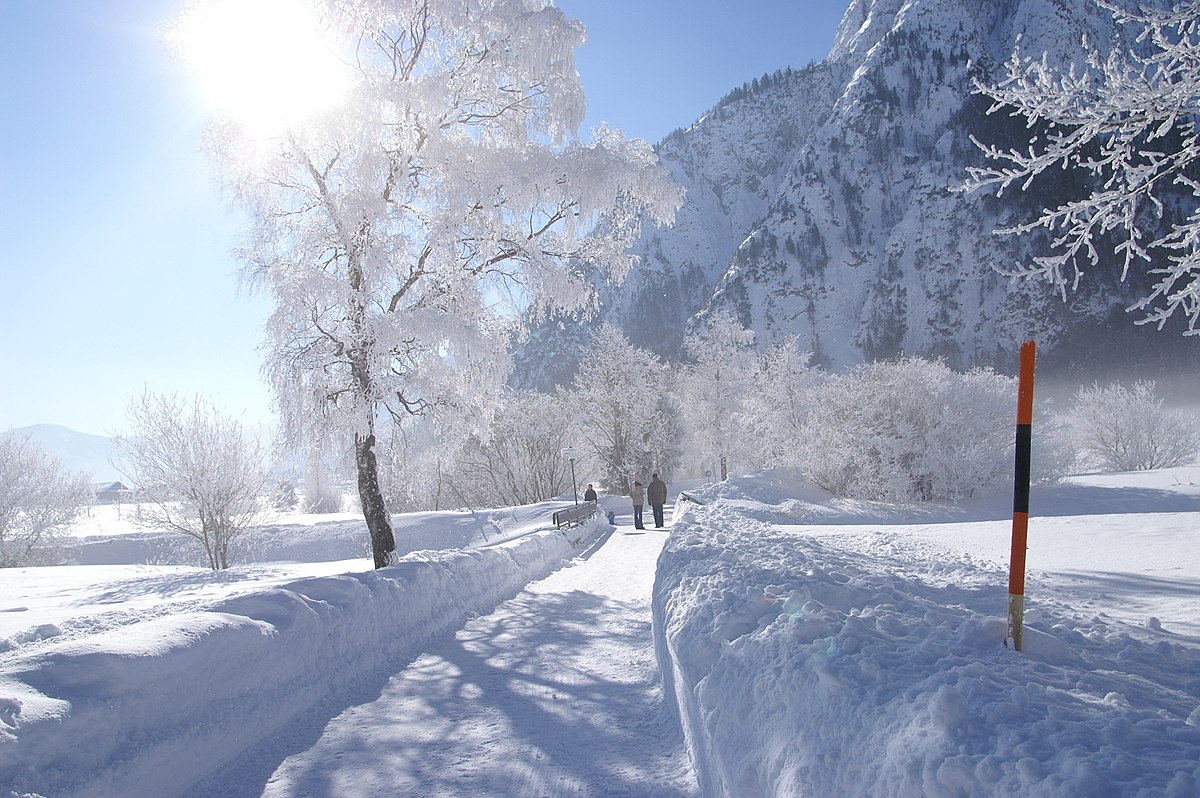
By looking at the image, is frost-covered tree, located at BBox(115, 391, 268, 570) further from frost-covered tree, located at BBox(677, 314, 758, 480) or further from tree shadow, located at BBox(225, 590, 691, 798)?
frost-covered tree, located at BBox(677, 314, 758, 480)

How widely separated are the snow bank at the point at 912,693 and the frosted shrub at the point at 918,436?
17.0 metres

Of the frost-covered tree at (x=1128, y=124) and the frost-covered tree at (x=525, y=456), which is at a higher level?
the frost-covered tree at (x=1128, y=124)

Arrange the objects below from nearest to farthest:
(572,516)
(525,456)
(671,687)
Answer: (671,687)
(572,516)
(525,456)

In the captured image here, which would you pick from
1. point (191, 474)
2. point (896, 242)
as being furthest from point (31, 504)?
point (896, 242)

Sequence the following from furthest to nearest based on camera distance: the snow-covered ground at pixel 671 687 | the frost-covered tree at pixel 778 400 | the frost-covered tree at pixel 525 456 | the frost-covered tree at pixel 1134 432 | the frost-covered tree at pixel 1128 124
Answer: the frost-covered tree at pixel 525 456 → the frost-covered tree at pixel 778 400 → the frost-covered tree at pixel 1134 432 → the frost-covered tree at pixel 1128 124 → the snow-covered ground at pixel 671 687

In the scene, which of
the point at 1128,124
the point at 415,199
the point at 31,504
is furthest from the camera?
the point at 31,504

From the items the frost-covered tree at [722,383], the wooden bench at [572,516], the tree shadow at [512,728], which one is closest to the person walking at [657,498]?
the wooden bench at [572,516]

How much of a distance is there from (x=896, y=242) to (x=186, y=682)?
415 feet

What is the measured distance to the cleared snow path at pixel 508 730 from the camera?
345cm

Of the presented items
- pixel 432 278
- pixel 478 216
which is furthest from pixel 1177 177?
pixel 432 278

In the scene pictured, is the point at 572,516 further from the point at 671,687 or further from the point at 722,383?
the point at 722,383

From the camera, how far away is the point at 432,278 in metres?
10.5

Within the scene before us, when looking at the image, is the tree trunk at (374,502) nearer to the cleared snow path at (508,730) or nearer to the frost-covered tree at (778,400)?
the cleared snow path at (508,730)

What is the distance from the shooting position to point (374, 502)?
10789 mm
